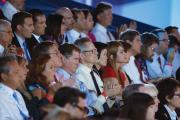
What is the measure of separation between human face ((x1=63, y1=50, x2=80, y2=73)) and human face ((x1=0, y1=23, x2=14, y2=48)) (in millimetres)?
622

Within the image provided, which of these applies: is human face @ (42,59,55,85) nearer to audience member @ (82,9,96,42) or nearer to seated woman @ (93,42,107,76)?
seated woman @ (93,42,107,76)

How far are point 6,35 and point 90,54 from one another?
0.87 m

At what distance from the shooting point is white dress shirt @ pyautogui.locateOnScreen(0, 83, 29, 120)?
4.15 meters

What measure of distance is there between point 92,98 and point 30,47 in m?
1.05

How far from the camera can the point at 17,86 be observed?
431 cm

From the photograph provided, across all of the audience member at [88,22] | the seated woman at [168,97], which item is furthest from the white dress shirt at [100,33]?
the seated woman at [168,97]

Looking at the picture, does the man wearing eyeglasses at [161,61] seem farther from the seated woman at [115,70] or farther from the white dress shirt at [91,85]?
the white dress shirt at [91,85]

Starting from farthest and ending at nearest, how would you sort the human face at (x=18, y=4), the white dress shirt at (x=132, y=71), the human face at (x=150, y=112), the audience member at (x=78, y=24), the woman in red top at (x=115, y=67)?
1. the audience member at (x=78, y=24)
2. the human face at (x=18, y=4)
3. the white dress shirt at (x=132, y=71)
4. the woman in red top at (x=115, y=67)
5. the human face at (x=150, y=112)

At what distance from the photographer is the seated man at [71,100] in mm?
3121

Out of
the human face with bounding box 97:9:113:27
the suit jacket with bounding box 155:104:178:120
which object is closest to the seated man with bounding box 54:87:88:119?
the suit jacket with bounding box 155:104:178:120

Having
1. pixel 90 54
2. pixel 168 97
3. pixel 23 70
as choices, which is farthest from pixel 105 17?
pixel 23 70

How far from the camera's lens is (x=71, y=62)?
5.26 m

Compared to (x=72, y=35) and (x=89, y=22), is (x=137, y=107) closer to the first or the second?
(x=72, y=35)

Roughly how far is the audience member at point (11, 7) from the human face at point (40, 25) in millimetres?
395
